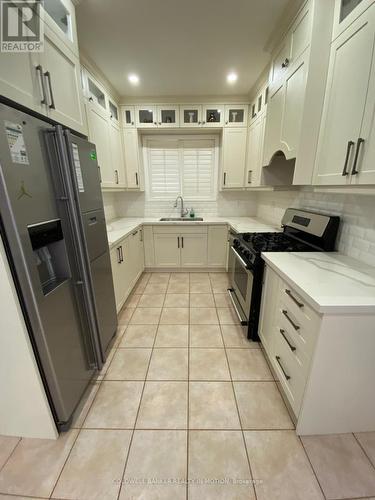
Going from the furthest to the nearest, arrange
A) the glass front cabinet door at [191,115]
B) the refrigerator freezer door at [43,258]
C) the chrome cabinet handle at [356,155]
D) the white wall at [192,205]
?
the white wall at [192,205], the glass front cabinet door at [191,115], the chrome cabinet handle at [356,155], the refrigerator freezer door at [43,258]

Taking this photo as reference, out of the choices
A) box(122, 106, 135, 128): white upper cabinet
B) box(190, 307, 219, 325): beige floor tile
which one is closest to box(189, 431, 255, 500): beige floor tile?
box(190, 307, 219, 325): beige floor tile

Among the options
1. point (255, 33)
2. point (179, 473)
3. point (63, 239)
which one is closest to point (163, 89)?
point (255, 33)

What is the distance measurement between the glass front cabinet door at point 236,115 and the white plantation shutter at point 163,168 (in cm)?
95

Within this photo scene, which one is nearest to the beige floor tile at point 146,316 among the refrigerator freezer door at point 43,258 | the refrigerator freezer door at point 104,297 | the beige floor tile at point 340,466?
the refrigerator freezer door at point 104,297

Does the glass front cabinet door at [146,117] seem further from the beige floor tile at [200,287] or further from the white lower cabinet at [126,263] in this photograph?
the beige floor tile at [200,287]

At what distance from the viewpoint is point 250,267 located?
5.76 ft

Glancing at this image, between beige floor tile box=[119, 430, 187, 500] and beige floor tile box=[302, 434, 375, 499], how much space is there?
71cm

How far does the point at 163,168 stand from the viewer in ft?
12.1

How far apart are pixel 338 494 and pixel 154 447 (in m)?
0.93

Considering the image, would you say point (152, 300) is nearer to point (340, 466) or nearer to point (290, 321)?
point (290, 321)

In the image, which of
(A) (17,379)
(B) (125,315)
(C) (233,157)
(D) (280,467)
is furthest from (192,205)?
(D) (280,467)

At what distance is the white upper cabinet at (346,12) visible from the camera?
106 cm

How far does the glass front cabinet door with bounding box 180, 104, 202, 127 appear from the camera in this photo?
3074mm

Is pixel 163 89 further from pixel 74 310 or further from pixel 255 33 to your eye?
pixel 74 310
